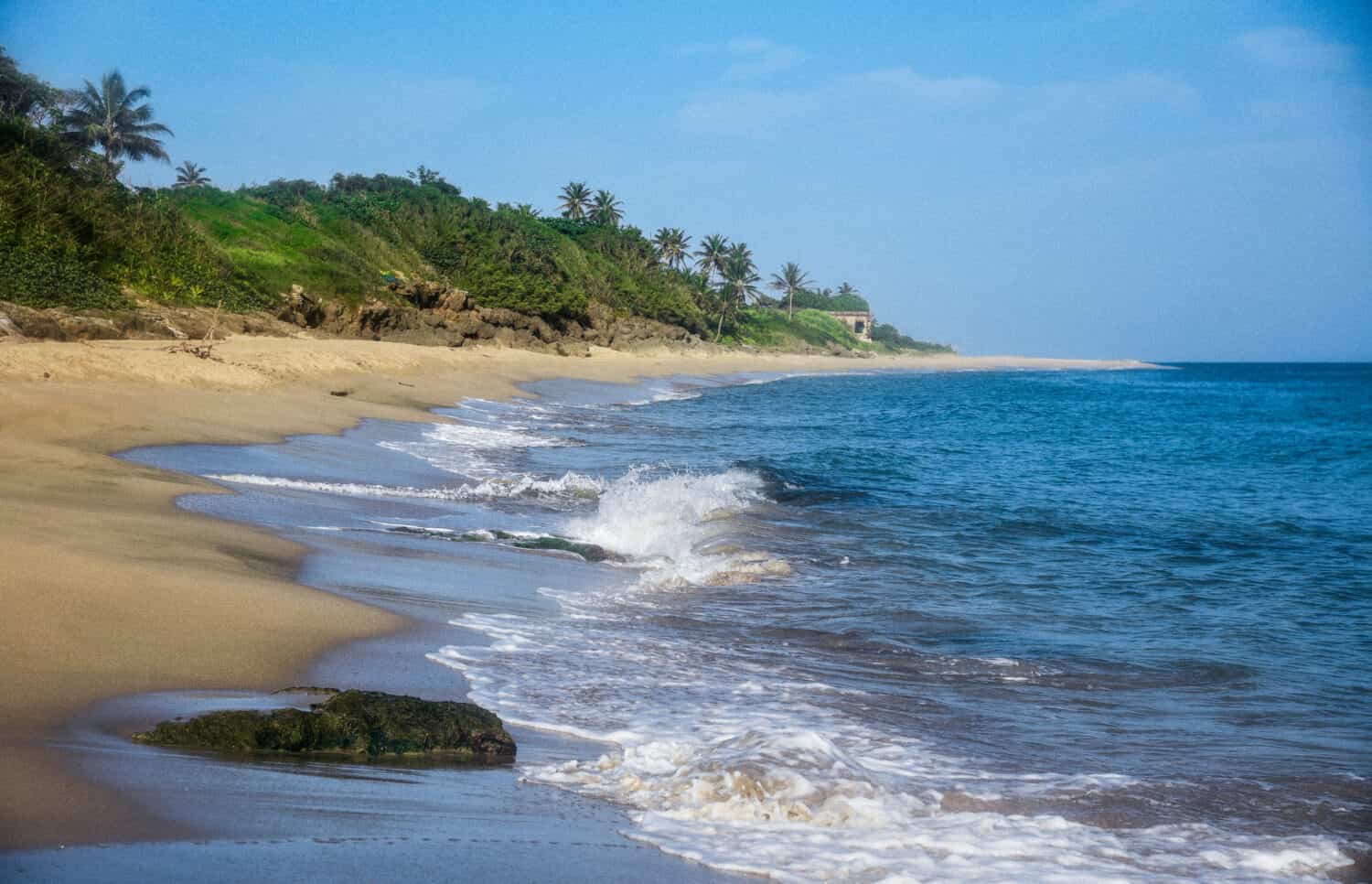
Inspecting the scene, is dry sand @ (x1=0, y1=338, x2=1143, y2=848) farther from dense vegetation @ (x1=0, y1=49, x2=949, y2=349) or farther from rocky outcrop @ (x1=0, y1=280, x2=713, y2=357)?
dense vegetation @ (x1=0, y1=49, x2=949, y2=349)

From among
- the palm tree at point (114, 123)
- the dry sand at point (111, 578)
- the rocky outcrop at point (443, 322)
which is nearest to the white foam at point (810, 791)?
the dry sand at point (111, 578)

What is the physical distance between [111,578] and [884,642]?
4620 millimetres

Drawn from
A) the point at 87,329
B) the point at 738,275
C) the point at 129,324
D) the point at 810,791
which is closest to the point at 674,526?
the point at 810,791

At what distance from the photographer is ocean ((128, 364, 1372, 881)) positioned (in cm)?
400

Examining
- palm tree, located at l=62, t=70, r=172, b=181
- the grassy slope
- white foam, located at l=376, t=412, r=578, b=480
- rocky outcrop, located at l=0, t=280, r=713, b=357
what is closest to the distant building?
the grassy slope

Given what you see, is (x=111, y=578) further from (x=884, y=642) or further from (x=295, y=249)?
(x=295, y=249)

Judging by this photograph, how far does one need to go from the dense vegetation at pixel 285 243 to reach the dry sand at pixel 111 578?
11169 mm

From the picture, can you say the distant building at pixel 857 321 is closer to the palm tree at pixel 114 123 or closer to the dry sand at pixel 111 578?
the palm tree at pixel 114 123

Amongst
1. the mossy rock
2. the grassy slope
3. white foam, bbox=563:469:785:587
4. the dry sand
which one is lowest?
white foam, bbox=563:469:785:587

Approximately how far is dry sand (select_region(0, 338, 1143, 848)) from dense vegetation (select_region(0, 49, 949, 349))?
11169mm

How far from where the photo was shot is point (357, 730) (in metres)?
4.03

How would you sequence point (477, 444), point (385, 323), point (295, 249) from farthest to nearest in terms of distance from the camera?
1. point (295, 249)
2. point (385, 323)
3. point (477, 444)

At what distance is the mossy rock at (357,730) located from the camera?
3842mm

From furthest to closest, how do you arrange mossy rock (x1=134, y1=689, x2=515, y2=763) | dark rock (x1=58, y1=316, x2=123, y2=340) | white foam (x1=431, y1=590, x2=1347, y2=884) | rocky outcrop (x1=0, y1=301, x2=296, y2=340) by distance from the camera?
dark rock (x1=58, y1=316, x2=123, y2=340), rocky outcrop (x1=0, y1=301, x2=296, y2=340), mossy rock (x1=134, y1=689, x2=515, y2=763), white foam (x1=431, y1=590, x2=1347, y2=884)
